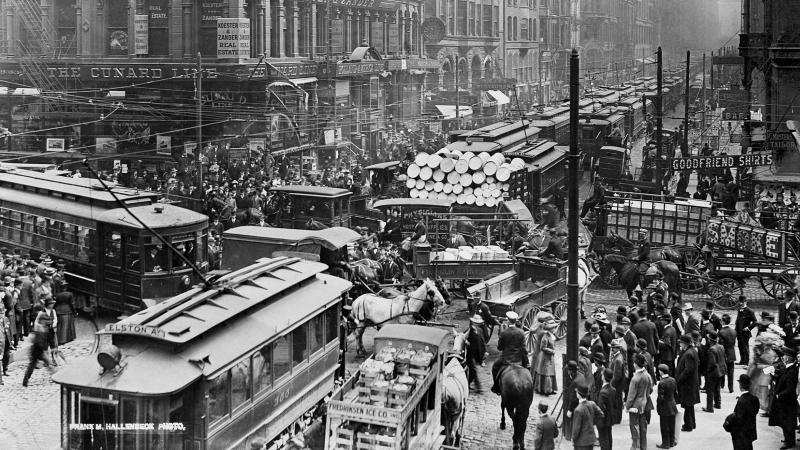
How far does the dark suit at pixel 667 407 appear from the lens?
14297 millimetres

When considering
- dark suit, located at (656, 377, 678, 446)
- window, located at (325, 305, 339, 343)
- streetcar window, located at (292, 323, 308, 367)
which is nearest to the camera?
streetcar window, located at (292, 323, 308, 367)

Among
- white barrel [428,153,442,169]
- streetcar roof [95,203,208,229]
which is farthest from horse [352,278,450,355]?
white barrel [428,153,442,169]

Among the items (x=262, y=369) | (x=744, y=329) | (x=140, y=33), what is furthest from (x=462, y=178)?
(x=140, y=33)

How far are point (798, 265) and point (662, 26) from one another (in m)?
111

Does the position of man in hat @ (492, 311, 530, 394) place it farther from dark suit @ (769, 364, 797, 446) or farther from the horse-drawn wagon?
dark suit @ (769, 364, 797, 446)

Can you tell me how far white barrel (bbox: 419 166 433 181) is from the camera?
32.1 meters

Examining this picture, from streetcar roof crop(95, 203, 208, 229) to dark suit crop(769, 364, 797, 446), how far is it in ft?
42.9

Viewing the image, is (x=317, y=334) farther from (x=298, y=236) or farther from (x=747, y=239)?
(x=747, y=239)

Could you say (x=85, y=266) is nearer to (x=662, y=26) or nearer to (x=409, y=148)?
(x=409, y=148)

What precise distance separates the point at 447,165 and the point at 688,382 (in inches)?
700

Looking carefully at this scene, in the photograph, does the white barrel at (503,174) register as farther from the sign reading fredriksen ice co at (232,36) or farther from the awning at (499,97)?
the awning at (499,97)

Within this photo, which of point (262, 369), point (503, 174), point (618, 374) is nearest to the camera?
point (262, 369)

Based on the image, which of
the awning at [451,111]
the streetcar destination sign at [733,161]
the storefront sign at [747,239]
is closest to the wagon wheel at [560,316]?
the storefront sign at [747,239]

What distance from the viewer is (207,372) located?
437 inches
